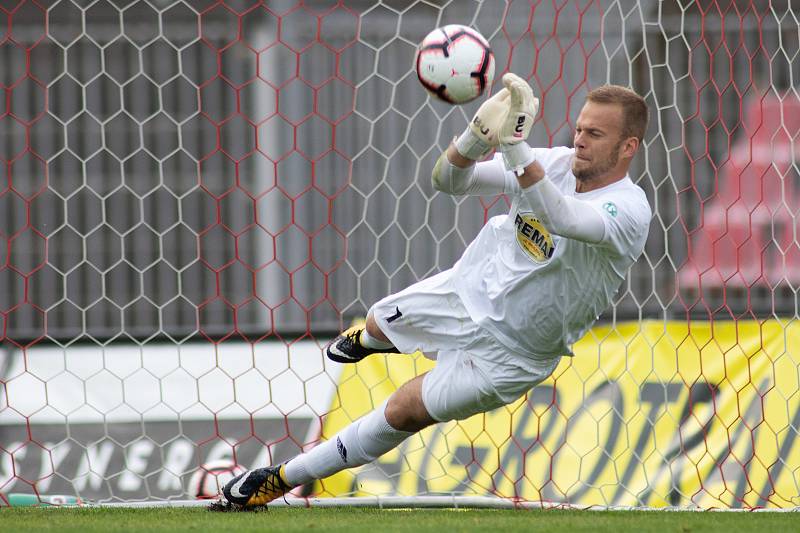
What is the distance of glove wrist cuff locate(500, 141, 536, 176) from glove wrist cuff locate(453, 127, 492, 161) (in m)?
0.22

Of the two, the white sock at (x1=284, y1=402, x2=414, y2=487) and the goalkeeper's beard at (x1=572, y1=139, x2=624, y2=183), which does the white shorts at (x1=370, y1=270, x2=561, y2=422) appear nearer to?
the white sock at (x1=284, y1=402, x2=414, y2=487)

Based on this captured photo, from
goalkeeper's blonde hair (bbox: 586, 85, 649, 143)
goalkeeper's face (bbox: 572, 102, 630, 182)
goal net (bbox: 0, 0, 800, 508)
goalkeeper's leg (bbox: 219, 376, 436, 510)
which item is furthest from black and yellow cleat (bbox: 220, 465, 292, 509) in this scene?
goalkeeper's blonde hair (bbox: 586, 85, 649, 143)

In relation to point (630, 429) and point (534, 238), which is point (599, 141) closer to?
point (534, 238)

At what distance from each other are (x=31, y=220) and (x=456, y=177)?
3833 mm

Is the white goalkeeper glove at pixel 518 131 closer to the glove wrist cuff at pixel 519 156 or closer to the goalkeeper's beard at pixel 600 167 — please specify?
the glove wrist cuff at pixel 519 156

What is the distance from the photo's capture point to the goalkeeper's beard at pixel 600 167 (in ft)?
14.0

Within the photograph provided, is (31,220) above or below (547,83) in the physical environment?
below

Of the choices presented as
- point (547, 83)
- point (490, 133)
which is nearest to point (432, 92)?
point (490, 133)

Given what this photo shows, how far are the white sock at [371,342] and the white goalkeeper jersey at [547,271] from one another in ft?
1.34

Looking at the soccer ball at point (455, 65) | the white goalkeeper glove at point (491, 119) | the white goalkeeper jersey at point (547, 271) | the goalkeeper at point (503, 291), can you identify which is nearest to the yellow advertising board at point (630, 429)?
the goalkeeper at point (503, 291)

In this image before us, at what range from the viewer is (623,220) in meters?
4.11

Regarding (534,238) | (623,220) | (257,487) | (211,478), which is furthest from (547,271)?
(211,478)

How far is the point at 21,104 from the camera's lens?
24.3ft

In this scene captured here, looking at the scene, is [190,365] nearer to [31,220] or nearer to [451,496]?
[451,496]
